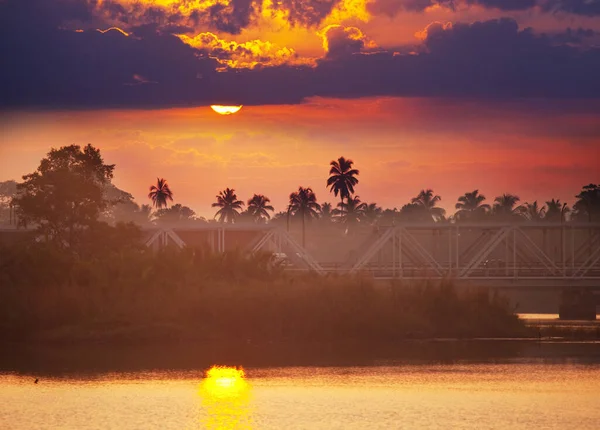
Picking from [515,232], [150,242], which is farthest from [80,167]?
[515,232]

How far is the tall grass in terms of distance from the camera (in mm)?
94188

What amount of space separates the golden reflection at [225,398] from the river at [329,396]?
0.06m

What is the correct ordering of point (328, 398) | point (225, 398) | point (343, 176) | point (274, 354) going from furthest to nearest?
point (343, 176)
point (274, 354)
point (225, 398)
point (328, 398)

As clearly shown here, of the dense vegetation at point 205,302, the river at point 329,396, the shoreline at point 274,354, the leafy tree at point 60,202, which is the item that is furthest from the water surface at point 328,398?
the leafy tree at point 60,202

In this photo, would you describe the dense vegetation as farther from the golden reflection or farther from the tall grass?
the golden reflection

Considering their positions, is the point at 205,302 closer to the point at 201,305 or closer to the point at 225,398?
the point at 201,305

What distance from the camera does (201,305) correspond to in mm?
95750

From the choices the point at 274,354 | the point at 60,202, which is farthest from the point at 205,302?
the point at 60,202

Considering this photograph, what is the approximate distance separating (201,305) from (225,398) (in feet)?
101

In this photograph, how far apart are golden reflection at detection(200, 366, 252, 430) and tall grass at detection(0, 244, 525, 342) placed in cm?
1711

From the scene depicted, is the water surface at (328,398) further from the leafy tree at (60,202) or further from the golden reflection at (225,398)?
the leafy tree at (60,202)

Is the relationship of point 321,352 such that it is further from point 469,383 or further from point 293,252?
point 293,252

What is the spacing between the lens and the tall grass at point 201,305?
309 ft

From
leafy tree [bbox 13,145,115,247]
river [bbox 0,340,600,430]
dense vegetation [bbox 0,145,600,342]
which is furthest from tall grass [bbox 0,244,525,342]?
river [bbox 0,340,600,430]
